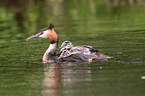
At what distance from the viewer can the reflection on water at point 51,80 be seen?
7.11m

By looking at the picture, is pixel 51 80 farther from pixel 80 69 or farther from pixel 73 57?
pixel 73 57

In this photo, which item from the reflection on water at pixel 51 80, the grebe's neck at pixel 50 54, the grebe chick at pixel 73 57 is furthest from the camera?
the grebe's neck at pixel 50 54

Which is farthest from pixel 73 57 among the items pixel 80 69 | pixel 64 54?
pixel 80 69

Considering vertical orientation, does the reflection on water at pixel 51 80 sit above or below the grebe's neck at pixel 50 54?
below

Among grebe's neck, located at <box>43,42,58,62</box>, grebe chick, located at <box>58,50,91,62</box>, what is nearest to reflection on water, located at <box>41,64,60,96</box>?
grebe chick, located at <box>58,50,91,62</box>

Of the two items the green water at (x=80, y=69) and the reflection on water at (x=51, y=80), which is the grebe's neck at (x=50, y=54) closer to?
the green water at (x=80, y=69)

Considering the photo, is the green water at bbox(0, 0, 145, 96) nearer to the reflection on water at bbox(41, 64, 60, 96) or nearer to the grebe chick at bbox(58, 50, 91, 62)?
the reflection on water at bbox(41, 64, 60, 96)

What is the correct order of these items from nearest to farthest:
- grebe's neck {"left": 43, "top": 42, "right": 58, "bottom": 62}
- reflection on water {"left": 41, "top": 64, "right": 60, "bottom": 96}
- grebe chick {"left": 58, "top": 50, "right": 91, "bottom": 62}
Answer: reflection on water {"left": 41, "top": 64, "right": 60, "bottom": 96} < grebe chick {"left": 58, "top": 50, "right": 91, "bottom": 62} < grebe's neck {"left": 43, "top": 42, "right": 58, "bottom": 62}

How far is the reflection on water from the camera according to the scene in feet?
23.3

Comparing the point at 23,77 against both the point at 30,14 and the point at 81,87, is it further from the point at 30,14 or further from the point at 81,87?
the point at 30,14

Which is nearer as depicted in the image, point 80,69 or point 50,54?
point 80,69

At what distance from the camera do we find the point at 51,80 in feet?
26.6

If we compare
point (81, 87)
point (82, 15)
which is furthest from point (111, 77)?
point (82, 15)

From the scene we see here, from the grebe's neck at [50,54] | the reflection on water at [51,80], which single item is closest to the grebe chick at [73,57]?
the reflection on water at [51,80]
